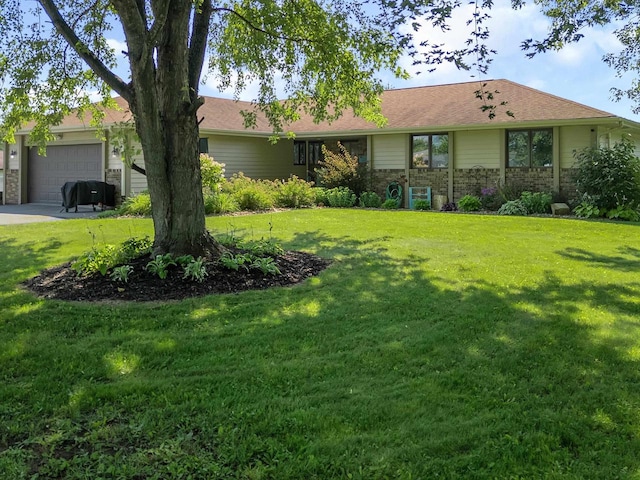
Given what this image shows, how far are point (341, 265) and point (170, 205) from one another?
2492 mm

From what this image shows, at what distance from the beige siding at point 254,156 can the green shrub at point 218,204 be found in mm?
4811

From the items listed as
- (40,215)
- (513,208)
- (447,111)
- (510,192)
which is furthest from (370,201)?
(40,215)

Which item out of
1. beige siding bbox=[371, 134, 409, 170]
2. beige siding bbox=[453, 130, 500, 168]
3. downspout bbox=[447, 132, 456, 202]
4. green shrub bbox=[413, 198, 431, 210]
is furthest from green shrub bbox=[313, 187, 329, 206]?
beige siding bbox=[453, 130, 500, 168]

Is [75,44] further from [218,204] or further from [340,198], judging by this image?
[340,198]

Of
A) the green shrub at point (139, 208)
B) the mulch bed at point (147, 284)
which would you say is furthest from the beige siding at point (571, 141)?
the mulch bed at point (147, 284)

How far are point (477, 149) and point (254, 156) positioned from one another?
828 cm

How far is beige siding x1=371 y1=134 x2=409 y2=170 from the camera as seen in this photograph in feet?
64.3

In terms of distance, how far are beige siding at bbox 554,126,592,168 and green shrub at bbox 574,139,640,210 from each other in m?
0.92

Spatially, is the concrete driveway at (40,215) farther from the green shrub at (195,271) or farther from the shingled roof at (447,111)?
the green shrub at (195,271)

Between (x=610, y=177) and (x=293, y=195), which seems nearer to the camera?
(x=610, y=177)

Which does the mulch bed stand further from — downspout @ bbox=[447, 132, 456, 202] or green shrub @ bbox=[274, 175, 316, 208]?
downspout @ bbox=[447, 132, 456, 202]

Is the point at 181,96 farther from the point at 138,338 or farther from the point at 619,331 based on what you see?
the point at 619,331

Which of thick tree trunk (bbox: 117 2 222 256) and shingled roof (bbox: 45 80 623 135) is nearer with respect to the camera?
thick tree trunk (bbox: 117 2 222 256)

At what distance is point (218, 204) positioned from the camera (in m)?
15.2
